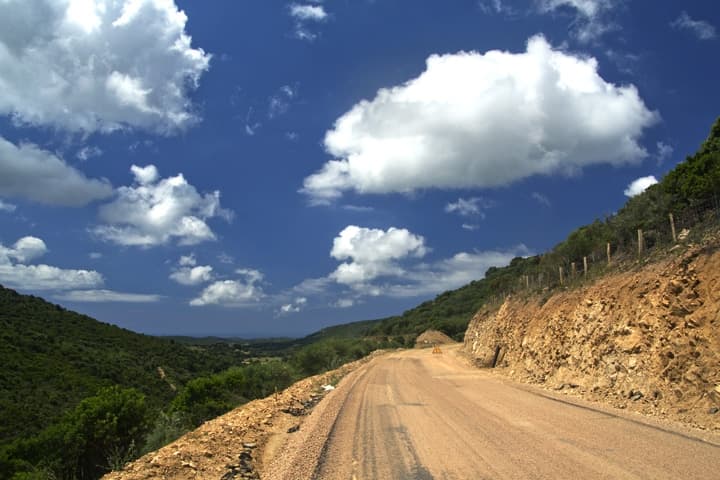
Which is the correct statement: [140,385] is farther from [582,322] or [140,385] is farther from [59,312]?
[582,322]

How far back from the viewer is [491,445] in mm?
8562

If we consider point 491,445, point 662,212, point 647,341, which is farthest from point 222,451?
point 662,212

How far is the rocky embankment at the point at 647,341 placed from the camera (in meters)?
10.9

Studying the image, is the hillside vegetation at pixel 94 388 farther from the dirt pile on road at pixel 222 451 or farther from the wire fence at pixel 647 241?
the wire fence at pixel 647 241

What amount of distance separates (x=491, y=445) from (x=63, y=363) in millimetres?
49798

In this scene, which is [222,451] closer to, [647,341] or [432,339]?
[647,341]

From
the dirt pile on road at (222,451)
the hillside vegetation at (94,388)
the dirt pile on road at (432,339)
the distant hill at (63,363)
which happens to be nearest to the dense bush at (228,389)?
the hillside vegetation at (94,388)

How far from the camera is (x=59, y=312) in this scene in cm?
6906

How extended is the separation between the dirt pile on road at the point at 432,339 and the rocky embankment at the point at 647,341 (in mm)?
55125

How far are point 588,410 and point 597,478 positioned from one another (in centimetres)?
642

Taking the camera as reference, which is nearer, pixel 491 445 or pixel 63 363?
pixel 491 445

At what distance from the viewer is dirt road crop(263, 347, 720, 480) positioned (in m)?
6.93

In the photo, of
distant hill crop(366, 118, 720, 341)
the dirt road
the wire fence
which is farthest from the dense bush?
distant hill crop(366, 118, 720, 341)

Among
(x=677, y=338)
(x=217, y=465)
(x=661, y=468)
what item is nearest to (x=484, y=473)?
(x=661, y=468)
